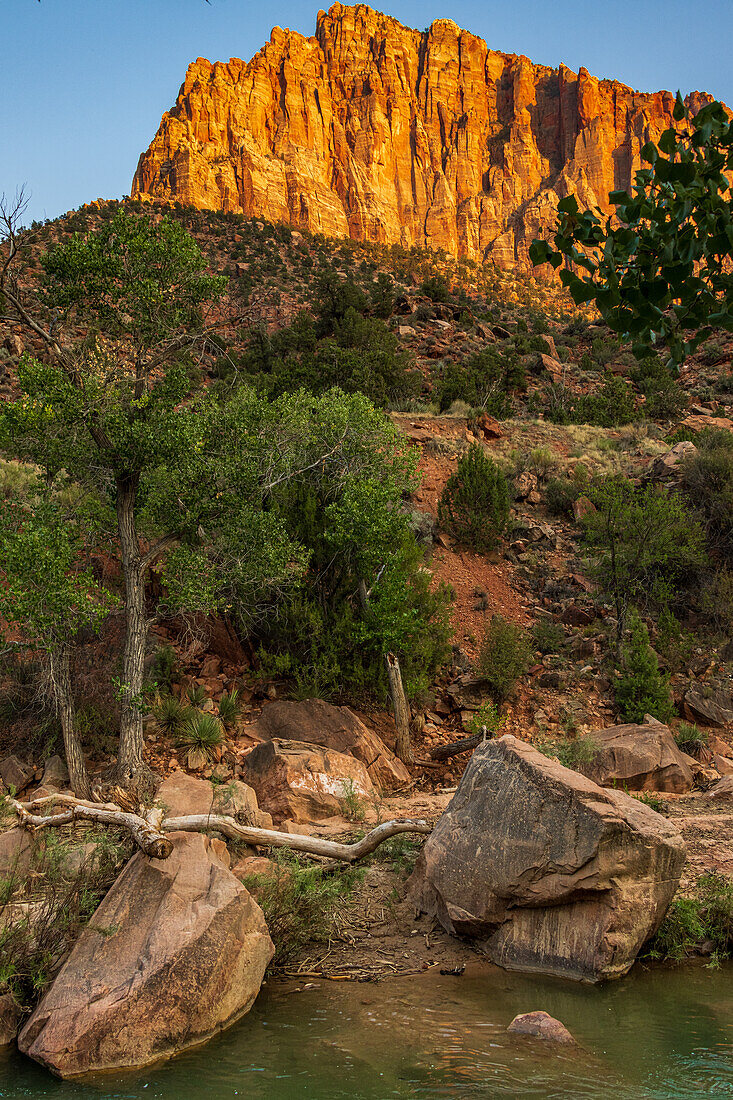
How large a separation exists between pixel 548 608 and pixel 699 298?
47.9 feet

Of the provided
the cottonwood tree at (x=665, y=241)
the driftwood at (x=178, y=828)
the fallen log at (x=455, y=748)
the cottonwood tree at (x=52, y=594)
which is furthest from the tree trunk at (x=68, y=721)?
the cottonwood tree at (x=665, y=241)

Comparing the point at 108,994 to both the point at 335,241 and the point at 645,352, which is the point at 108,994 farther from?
the point at 335,241

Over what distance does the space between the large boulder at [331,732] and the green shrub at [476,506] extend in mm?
7254

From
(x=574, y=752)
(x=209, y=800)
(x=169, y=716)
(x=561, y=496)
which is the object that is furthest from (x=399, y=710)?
(x=561, y=496)

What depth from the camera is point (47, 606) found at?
31.0 feet

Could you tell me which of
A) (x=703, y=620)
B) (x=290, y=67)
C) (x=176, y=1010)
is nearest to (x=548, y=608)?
(x=703, y=620)

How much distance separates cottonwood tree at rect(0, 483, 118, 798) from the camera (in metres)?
9.28

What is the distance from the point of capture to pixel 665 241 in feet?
8.59

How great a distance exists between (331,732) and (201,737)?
195 cm

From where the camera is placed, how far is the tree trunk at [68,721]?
9.87 meters

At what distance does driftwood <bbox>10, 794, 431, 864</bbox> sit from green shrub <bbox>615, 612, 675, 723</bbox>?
700cm

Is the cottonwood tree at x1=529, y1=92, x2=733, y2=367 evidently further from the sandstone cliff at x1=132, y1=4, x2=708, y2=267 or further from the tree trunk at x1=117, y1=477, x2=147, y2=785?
the sandstone cliff at x1=132, y1=4, x2=708, y2=267

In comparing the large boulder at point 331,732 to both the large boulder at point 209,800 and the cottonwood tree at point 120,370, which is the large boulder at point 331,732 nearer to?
the cottonwood tree at point 120,370

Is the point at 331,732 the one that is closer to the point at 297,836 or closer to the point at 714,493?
the point at 297,836
